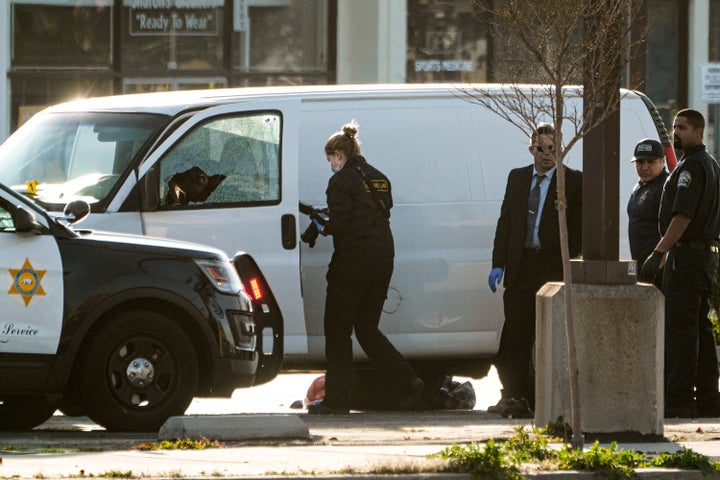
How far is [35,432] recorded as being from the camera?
9289mm

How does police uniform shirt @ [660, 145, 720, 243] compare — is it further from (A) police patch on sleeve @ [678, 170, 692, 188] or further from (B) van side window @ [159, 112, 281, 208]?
(B) van side window @ [159, 112, 281, 208]

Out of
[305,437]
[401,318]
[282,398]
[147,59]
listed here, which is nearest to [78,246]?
[305,437]

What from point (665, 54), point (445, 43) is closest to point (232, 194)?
point (445, 43)

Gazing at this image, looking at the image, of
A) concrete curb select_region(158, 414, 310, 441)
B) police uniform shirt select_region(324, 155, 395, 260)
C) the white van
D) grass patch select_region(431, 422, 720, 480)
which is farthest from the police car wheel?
grass patch select_region(431, 422, 720, 480)

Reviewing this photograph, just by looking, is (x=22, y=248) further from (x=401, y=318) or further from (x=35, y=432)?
(x=401, y=318)

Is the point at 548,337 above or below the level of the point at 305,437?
above

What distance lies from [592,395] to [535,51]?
70.9 inches

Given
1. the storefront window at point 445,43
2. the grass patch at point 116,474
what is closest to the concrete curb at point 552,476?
the grass patch at point 116,474

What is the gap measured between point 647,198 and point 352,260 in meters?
1.90

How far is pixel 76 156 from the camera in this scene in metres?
10.7

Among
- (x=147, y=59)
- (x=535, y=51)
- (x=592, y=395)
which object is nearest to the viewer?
(x=535, y=51)

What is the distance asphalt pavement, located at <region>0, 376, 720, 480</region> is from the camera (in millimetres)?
6719

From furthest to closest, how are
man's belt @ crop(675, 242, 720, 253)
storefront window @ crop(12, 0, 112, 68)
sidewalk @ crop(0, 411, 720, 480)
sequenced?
1. storefront window @ crop(12, 0, 112, 68)
2. man's belt @ crop(675, 242, 720, 253)
3. sidewalk @ crop(0, 411, 720, 480)

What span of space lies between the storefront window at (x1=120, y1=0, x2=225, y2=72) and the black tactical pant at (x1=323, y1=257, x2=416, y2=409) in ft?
30.4
